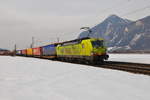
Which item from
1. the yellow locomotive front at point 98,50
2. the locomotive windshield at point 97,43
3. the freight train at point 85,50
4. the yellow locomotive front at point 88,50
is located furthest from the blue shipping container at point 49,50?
the yellow locomotive front at point 98,50

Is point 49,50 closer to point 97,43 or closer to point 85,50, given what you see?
point 85,50

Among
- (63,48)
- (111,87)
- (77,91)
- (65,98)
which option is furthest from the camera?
(63,48)

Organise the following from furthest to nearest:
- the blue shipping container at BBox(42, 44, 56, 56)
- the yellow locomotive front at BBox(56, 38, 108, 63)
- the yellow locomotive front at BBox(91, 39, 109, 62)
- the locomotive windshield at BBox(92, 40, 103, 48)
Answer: the blue shipping container at BBox(42, 44, 56, 56), the locomotive windshield at BBox(92, 40, 103, 48), the yellow locomotive front at BBox(56, 38, 108, 63), the yellow locomotive front at BBox(91, 39, 109, 62)

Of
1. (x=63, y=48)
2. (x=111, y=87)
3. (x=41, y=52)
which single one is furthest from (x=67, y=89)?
(x=41, y=52)

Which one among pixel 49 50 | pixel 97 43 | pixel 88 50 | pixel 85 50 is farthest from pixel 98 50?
pixel 49 50

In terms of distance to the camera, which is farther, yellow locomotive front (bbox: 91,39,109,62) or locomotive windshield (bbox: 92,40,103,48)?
locomotive windshield (bbox: 92,40,103,48)

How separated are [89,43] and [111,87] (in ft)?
42.0

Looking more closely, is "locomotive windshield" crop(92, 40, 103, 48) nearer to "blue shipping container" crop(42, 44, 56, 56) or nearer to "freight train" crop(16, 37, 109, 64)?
"freight train" crop(16, 37, 109, 64)

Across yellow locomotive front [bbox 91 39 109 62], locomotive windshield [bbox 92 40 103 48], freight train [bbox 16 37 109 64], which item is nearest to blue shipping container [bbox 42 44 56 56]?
freight train [bbox 16 37 109 64]

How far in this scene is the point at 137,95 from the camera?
21.5 feet

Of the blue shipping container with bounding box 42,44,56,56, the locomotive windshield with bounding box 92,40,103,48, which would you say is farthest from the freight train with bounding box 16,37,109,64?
the blue shipping container with bounding box 42,44,56,56

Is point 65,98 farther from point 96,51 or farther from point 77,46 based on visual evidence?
point 77,46

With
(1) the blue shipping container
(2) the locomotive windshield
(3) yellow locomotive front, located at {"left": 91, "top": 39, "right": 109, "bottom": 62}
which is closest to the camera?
(3) yellow locomotive front, located at {"left": 91, "top": 39, "right": 109, "bottom": 62}

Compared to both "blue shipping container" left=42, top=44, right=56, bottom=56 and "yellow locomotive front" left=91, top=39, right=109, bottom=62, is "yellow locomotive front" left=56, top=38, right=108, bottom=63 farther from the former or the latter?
"blue shipping container" left=42, top=44, right=56, bottom=56
